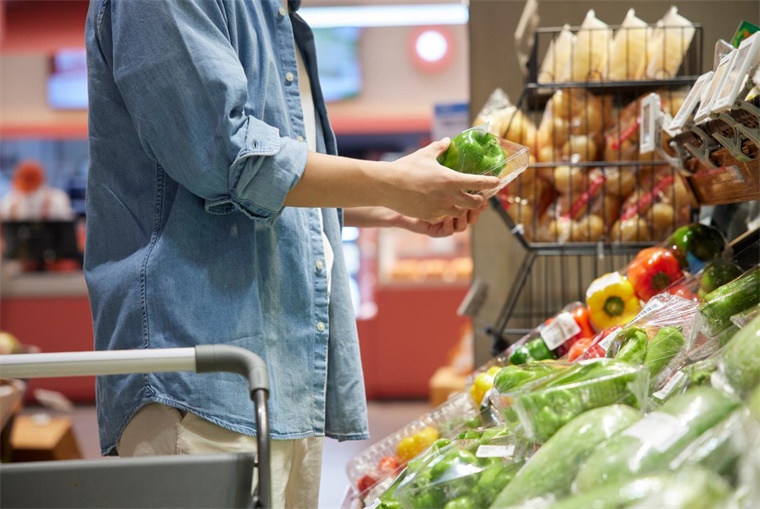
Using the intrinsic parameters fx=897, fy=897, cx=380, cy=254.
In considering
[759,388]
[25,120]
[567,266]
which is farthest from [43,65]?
[759,388]

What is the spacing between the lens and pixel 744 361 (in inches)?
39.4

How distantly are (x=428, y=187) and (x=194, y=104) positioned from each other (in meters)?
0.41

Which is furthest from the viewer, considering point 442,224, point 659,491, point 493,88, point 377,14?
point 377,14

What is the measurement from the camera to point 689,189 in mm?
1883

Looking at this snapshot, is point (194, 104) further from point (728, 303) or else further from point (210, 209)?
point (728, 303)

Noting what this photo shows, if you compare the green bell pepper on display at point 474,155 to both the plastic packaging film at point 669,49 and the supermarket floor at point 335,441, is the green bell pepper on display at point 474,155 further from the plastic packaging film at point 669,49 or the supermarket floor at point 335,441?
the supermarket floor at point 335,441

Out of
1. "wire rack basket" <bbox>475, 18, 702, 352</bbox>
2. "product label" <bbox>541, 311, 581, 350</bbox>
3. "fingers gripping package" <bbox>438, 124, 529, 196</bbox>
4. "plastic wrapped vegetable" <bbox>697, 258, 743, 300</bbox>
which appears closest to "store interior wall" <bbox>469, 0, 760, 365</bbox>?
"wire rack basket" <bbox>475, 18, 702, 352</bbox>

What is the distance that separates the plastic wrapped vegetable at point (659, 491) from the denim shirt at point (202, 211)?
30.2 inches

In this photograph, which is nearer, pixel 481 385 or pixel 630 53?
pixel 481 385

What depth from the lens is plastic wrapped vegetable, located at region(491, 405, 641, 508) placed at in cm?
97

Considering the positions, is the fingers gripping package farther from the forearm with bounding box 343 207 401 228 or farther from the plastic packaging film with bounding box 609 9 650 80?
the plastic packaging film with bounding box 609 9 650 80

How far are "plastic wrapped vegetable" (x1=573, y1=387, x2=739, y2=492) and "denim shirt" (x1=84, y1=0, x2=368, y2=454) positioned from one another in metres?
0.74

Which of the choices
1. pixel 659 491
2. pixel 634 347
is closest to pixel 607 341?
pixel 634 347

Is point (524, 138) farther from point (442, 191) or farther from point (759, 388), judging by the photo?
point (759, 388)
